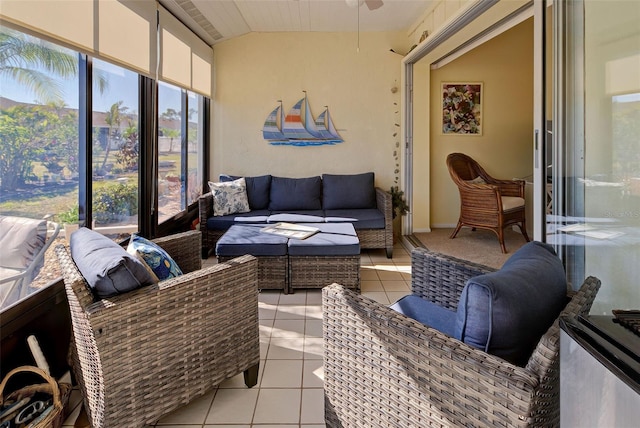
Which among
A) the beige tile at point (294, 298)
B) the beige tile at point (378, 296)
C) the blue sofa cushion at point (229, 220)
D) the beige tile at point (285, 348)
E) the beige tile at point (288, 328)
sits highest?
the blue sofa cushion at point (229, 220)

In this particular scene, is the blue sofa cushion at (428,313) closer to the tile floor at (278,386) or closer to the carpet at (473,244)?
the tile floor at (278,386)

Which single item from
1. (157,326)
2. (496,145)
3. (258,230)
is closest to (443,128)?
(496,145)

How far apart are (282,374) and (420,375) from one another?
116 centimetres

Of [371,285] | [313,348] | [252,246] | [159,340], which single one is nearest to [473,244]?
[371,285]

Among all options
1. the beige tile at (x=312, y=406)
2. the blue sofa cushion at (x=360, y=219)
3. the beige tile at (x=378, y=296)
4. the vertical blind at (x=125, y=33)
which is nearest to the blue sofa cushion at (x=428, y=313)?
the beige tile at (x=312, y=406)

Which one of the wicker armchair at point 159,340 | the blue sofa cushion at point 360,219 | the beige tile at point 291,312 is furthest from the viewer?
the blue sofa cushion at point 360,219

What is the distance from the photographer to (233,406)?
1.88m

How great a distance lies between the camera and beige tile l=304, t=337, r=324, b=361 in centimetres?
235

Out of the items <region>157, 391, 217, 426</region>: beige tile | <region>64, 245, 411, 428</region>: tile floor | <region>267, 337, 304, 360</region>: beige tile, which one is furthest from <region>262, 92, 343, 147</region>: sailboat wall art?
<region>157, 391, 217, 426</region>: beige tile

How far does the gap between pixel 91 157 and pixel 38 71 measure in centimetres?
73

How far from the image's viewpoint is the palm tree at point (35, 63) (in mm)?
1797

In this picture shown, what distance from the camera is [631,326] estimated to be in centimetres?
83

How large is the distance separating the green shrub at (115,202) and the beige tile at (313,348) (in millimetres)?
1703

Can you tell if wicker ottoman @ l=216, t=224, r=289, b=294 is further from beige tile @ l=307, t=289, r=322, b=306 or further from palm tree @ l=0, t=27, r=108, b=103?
palm tree @ l=0, t=27, r=108, b=103
